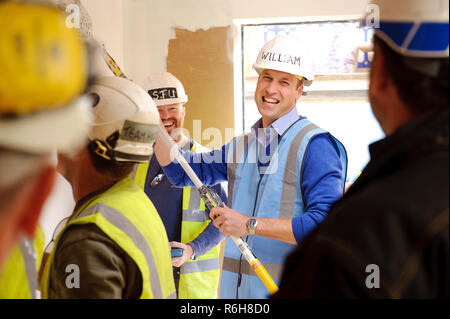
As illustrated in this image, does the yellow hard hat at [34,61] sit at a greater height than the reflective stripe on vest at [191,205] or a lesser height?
greater

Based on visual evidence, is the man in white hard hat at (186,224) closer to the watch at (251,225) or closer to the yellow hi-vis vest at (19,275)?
the watch at (251,225)

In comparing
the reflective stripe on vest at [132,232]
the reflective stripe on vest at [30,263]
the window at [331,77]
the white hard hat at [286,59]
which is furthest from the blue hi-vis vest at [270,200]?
the window at [331,77]

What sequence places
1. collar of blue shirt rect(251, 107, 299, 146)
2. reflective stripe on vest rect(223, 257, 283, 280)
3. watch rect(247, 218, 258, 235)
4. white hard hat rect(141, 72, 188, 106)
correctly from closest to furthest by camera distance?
watch rect(247, 218, 258, 235) < reflective stripe on vest rect(223, 257, 283, 280) < collar of blue shirt rect(251, 107, 299, 146) < white hard hat rect(141, 72, 188, 106)

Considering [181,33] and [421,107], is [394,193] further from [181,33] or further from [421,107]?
[181,33]

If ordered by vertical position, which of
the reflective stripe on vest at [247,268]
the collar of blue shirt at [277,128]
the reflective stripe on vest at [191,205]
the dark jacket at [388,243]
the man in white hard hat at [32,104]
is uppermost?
the man in white hard hat at [32,104]

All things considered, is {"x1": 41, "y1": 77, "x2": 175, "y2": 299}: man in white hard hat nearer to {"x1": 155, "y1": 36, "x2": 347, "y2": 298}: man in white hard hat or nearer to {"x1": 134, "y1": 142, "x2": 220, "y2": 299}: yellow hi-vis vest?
{"x1": 155, "y1": 36, "x2": 347, "y2": 298}: man in white hard hat

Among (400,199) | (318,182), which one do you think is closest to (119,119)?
(400,199)

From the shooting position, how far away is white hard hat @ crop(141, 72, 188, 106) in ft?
10.4

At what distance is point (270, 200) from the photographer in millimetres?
2496

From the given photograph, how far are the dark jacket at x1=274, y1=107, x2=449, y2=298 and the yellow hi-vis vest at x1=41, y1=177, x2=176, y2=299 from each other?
1.63 ft

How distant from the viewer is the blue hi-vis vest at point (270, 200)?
2.46m

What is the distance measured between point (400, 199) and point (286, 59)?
186 centimetres

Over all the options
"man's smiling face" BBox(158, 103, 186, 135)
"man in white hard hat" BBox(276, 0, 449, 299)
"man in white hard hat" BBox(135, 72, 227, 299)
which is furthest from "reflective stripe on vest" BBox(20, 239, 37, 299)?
"man's smiling face" BBox(158, 103, 186, 135)
